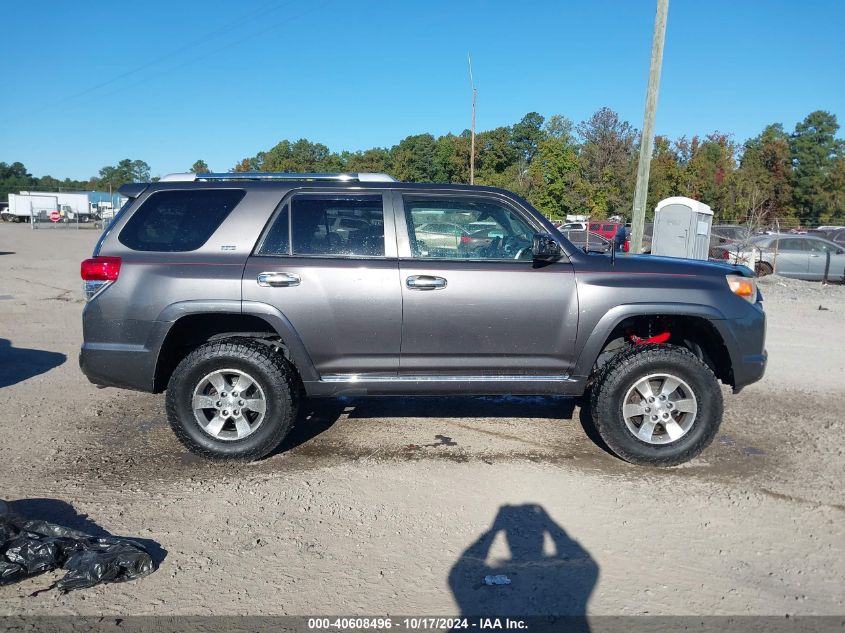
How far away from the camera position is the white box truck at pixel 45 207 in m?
59.2

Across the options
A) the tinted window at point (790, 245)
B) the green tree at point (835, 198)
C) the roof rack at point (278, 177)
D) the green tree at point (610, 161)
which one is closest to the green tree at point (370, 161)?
the green tree at point (610, 161)

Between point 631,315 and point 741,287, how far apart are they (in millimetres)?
886

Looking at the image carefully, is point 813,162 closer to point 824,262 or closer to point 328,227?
point 824,262

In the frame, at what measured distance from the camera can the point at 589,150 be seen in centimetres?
5050

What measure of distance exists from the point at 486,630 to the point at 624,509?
4.87 ft

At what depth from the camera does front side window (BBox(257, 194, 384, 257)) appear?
4539 mm

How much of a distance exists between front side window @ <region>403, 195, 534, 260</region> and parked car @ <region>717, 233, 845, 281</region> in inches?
582

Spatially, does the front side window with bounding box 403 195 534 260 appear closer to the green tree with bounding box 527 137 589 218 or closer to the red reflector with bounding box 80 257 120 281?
the red reflector with bounding box 80 257 120 281

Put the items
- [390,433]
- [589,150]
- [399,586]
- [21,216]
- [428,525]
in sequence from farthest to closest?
[21,216], [589,150], [390,433], [428,525], [399,586]

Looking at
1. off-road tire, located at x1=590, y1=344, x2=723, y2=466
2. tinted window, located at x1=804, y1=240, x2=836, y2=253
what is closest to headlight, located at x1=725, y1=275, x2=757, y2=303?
off-road tire, located at x1=590, y1=344, x2=723, y2=466

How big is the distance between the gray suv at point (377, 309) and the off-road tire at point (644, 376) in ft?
0.03

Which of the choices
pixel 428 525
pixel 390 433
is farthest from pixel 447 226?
pixel 428 525

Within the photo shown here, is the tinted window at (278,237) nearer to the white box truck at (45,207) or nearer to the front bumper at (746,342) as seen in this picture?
the front bumper at (746,342)

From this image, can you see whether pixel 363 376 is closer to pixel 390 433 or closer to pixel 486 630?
pixel 390 433
